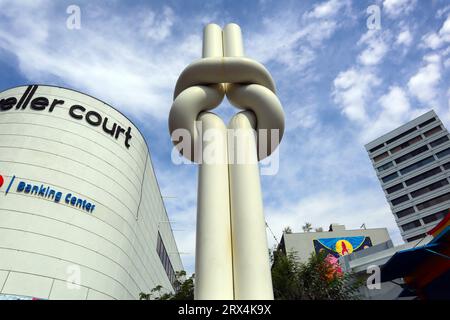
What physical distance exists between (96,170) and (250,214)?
18712 millimetres

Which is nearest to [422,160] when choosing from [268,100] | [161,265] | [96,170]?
[161,265]

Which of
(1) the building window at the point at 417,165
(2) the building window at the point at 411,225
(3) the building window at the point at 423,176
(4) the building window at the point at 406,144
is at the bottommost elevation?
(2) the building window at the point at 411,225

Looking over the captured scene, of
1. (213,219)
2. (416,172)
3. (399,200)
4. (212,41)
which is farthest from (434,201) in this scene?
(213,219)

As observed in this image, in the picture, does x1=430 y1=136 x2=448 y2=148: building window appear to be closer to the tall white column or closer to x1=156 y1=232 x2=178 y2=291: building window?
x1=156 y1=232 x2=178 y2=291: building window

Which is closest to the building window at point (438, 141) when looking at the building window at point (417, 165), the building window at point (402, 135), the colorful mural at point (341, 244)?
the building window at point (417, 165)

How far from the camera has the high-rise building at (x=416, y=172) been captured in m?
62.1

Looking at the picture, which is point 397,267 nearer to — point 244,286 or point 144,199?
point 244,286

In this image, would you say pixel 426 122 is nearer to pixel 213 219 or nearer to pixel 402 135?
pixel 402 135

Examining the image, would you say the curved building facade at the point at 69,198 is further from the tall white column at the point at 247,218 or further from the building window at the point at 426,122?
the building window at the point at 426,122

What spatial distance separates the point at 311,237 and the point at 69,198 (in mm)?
37167

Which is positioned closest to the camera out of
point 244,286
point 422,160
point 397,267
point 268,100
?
point 244,286

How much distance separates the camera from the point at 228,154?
6.13 m

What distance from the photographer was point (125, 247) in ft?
73.9
